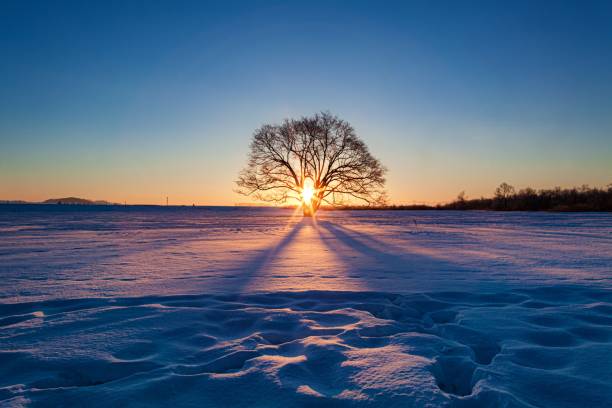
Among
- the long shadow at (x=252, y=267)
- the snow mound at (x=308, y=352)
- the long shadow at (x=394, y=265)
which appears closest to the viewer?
the snow mound at (x=308, y=352)

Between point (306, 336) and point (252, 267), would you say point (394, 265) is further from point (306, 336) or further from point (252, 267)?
point (306, 336)

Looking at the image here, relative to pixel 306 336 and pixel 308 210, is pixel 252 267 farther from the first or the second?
pixel 308 210

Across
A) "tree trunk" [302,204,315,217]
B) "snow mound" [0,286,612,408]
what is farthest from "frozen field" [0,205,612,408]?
"tree trunk" [302,204,315,217]

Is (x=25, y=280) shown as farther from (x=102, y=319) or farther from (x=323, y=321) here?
(x=323, y=321)

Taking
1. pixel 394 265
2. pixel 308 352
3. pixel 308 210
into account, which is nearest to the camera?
pixel 308 352

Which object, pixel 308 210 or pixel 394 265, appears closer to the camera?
pixel 394 265

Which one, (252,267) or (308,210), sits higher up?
(308,210)

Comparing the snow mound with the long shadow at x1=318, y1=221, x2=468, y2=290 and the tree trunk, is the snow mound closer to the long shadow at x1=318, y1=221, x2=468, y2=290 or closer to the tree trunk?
the long shadow at x1=318, y1=221, x2=468, y2=290

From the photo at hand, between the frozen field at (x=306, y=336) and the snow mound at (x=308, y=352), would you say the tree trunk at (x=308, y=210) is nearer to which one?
the frozen field at (x=306, y=336)

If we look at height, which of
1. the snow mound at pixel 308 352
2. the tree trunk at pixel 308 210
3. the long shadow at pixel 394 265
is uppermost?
the tree trunk at pixel 308 210

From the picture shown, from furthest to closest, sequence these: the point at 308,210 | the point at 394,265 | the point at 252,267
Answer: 1. the point at 308,210
2. the point at 394,265
3. the point at 252,267

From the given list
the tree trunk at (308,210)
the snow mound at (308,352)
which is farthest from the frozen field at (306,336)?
the tree trunk at (308,210)

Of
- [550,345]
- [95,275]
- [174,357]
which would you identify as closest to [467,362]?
[550,345]

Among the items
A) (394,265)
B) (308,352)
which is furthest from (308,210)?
(308,352)
